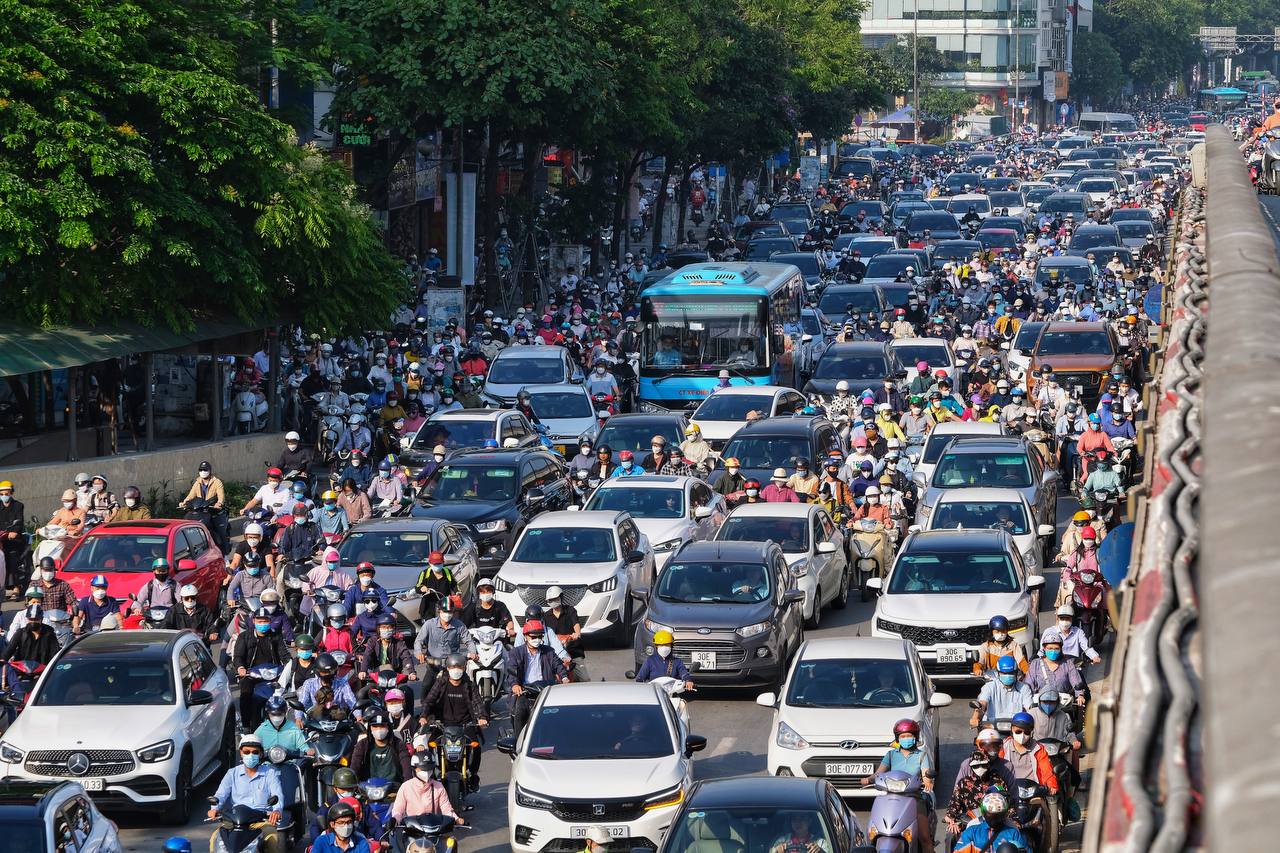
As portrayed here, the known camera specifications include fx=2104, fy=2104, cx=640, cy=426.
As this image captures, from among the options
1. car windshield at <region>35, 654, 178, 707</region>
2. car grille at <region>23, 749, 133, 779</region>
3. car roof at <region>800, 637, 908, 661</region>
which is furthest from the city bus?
car grille at <region>23, 749, 133, 779</region>

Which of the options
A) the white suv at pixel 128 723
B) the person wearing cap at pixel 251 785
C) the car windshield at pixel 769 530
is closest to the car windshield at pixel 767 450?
the car windshield at pixel 769 530

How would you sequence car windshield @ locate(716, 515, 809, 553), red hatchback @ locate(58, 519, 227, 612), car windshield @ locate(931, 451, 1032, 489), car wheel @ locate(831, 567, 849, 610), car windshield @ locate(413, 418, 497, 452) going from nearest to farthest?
red hatchback @ locate(58, 519, 227, 612), car windshield @ locate(716, 515, 809, 553), car wheel @ locate(831, 567, 849, 610), car windshield @ locate(931, 451, 1032, 489), car windshield @ locate(413, 418, 497, 452)

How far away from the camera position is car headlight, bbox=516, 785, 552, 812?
14805 mm

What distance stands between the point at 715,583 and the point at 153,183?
1250 cm

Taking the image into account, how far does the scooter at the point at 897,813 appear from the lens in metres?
13.1

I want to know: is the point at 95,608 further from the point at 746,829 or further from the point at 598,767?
the point at 746,829

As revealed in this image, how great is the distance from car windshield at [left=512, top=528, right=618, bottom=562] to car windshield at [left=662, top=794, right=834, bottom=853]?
33.8 feet

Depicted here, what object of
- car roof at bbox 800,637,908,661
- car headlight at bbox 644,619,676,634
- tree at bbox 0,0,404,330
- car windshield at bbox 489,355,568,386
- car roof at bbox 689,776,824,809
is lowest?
car headlight at bbox 644,619,676,634

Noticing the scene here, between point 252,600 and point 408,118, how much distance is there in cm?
2901

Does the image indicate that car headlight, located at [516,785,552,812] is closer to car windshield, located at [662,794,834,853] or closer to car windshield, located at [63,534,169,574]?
car windshield, located at [662,794,834,853]

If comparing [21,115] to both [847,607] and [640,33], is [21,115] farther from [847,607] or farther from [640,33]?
[640,33]

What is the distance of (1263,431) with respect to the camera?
9.68 feet

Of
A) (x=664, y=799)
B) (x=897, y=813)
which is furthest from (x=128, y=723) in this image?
(x=897, y=813)

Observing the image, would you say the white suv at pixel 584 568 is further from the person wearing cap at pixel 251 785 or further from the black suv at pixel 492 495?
the person wearing cap at pixel 251 785
